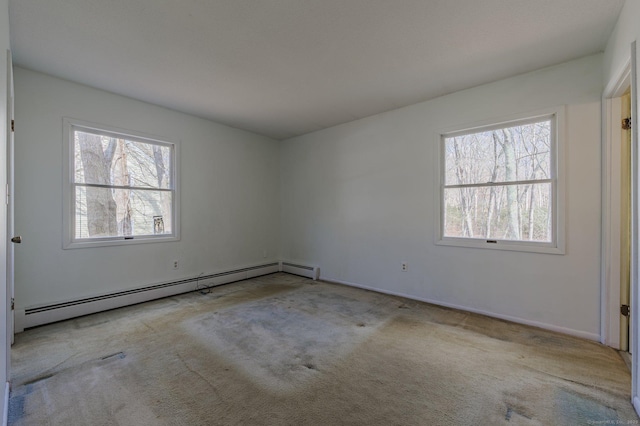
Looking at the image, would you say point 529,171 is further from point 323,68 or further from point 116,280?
point 116,280

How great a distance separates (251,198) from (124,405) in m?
3.65

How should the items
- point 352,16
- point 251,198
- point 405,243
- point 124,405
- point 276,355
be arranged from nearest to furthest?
point 124,405 → point 352,16 → point 276,355 → point 405,243 → point 251,198

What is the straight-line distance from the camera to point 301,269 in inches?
196

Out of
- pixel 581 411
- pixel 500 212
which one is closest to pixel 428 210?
pixel 500 212

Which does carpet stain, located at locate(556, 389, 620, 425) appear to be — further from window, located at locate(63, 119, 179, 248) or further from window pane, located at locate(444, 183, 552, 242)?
window, located at locate(63, 119, 179, 248)

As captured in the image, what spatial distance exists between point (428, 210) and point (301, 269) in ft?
8.26

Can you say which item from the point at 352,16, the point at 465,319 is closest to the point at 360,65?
the point at 352,16

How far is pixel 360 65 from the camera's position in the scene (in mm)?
2691

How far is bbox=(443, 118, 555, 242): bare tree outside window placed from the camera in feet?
9.28

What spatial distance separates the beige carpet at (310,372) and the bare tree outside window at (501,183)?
1.04 metres

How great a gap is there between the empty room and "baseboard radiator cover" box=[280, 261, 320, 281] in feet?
1.00

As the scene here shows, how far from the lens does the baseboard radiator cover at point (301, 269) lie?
4.79m

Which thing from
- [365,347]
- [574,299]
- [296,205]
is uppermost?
[296,205]

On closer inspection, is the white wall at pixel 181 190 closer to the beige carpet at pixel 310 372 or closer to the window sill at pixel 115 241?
the window sill at pixel 115 241
